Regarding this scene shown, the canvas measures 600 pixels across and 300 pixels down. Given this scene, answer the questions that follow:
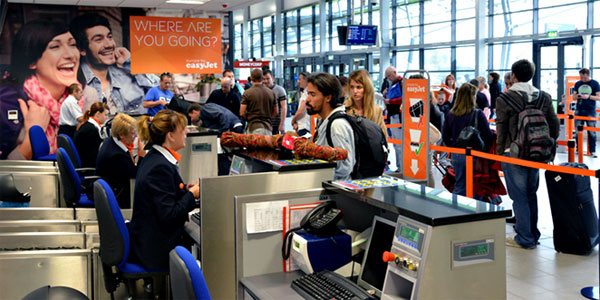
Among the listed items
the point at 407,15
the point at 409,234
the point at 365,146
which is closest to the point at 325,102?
the point at 365,146

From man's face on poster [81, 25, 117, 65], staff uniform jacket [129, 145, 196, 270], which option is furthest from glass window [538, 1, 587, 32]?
staff uniform jacket [129, 145, 196, 270]

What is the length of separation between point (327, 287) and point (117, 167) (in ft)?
10.0

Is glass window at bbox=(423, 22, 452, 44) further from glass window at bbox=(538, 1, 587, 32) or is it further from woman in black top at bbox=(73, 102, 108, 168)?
woman in black top at bbox=(73, 102, 108, 168)

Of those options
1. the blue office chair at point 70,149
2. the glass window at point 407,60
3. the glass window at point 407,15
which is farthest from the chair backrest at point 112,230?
the glass window at point 407,15

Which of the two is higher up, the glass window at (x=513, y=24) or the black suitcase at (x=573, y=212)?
the glass window at (x=513, y=24)

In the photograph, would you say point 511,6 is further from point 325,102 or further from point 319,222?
point 319,222

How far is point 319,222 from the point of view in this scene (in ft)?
8.91

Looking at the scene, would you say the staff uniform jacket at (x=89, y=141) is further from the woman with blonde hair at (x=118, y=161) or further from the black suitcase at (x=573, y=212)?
the black suitcase at (x=573, y=212)

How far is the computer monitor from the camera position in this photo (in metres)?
2.61

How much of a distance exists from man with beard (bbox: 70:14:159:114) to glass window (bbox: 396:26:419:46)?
10.8 meters

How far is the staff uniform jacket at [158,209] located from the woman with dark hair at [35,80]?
7412 mm

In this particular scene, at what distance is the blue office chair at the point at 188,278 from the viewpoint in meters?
1.82

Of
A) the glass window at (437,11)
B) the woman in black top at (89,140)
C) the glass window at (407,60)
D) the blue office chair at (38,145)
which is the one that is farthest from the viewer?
the glass window at (407,60)

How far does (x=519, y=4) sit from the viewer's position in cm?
1548
